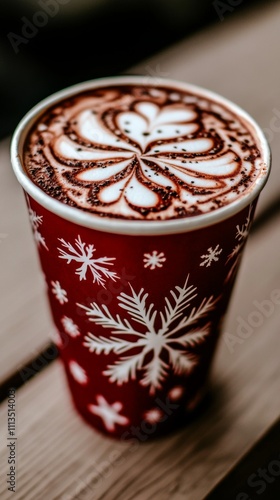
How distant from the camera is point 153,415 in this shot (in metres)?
0.56

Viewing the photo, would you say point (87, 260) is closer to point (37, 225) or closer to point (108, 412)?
point (37, 225)

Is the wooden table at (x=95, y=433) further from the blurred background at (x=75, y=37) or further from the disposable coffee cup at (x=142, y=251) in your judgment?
the blurred background at (x=75, y=37)

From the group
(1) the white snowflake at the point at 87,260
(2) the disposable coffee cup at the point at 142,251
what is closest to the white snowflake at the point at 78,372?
(2) the disposable coffee cup at the point at 142,251

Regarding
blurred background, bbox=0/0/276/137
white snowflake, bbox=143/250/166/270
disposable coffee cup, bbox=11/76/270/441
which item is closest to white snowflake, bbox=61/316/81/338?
disposable coffee cup, bbox=11/76/270/441

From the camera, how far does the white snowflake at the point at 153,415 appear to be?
55 cm

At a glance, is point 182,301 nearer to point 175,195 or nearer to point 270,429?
point 175,195

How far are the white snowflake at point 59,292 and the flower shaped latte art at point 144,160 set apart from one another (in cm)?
9

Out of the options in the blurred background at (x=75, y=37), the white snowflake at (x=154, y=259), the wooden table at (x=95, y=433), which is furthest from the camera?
the blurred background at (x=75, y=37)

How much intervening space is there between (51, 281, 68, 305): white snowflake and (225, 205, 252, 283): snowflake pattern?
143mm

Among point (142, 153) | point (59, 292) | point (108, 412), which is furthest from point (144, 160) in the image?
point (108, 412)

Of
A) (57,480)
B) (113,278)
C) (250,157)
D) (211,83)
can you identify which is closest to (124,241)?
(113,278)

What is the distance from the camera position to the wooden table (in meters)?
0.53

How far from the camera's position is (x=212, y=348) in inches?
21.6

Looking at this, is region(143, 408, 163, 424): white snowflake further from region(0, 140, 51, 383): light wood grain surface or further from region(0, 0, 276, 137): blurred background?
region(0, 0, 276, 137): blurred background
